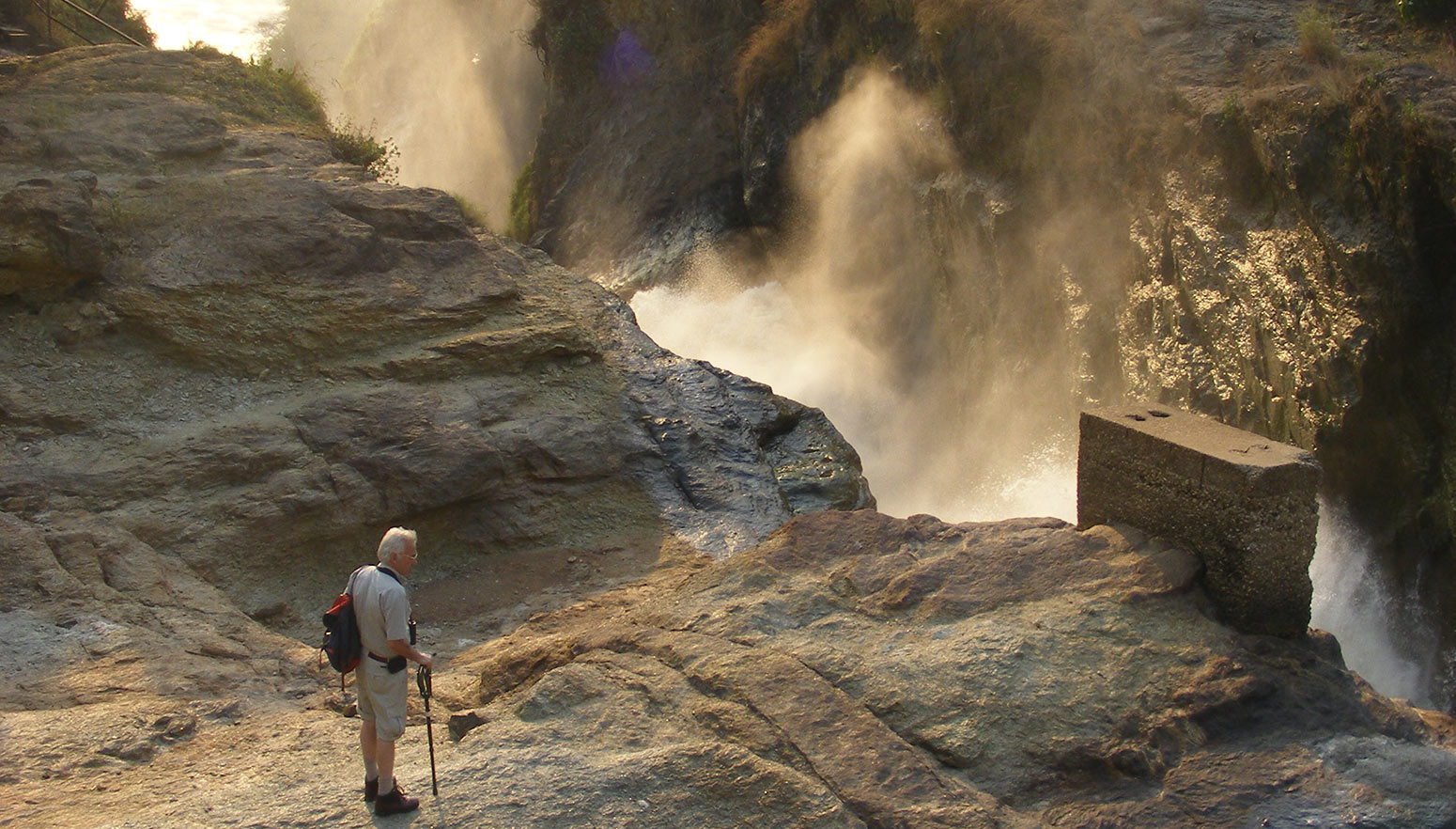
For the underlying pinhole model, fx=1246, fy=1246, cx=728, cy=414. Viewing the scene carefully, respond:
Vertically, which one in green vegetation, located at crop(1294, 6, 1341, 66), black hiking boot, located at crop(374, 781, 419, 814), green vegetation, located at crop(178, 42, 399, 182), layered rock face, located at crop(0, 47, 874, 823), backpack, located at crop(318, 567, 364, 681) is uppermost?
green vegetation, located at crop(178, 42, 399, 182)

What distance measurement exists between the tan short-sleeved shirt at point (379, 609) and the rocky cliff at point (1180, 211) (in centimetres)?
783

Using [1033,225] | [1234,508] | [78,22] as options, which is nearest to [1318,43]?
[1033,225]

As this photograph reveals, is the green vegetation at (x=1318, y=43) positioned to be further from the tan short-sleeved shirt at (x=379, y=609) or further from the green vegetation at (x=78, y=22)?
the green vegetation at (x=78, y=22)

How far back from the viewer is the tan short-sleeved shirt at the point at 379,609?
4516 mm

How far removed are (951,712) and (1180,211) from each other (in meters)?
8.11

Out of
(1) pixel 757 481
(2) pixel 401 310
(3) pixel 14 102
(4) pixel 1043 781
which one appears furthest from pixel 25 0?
(4) pixel 1043 781

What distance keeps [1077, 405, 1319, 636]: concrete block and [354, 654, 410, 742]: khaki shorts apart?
355cm

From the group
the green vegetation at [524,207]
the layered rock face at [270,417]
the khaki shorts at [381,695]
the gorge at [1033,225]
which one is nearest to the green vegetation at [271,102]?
the layered rock face at [270,417]

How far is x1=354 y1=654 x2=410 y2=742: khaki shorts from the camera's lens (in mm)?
4516

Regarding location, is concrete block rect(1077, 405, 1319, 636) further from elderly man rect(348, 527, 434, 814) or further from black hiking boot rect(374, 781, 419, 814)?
black hiking boot rect(374, 781, 419, 814)

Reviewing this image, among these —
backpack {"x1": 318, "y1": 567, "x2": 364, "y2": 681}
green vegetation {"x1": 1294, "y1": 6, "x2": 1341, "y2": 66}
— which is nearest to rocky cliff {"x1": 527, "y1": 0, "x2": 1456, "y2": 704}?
green vegetation {"x1": 1294, "y1": 6, "x2": 1341, "y2": 66}

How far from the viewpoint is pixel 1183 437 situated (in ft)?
19.1

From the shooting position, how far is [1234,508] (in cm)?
552

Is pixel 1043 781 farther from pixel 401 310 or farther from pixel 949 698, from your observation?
pixel 401 310
